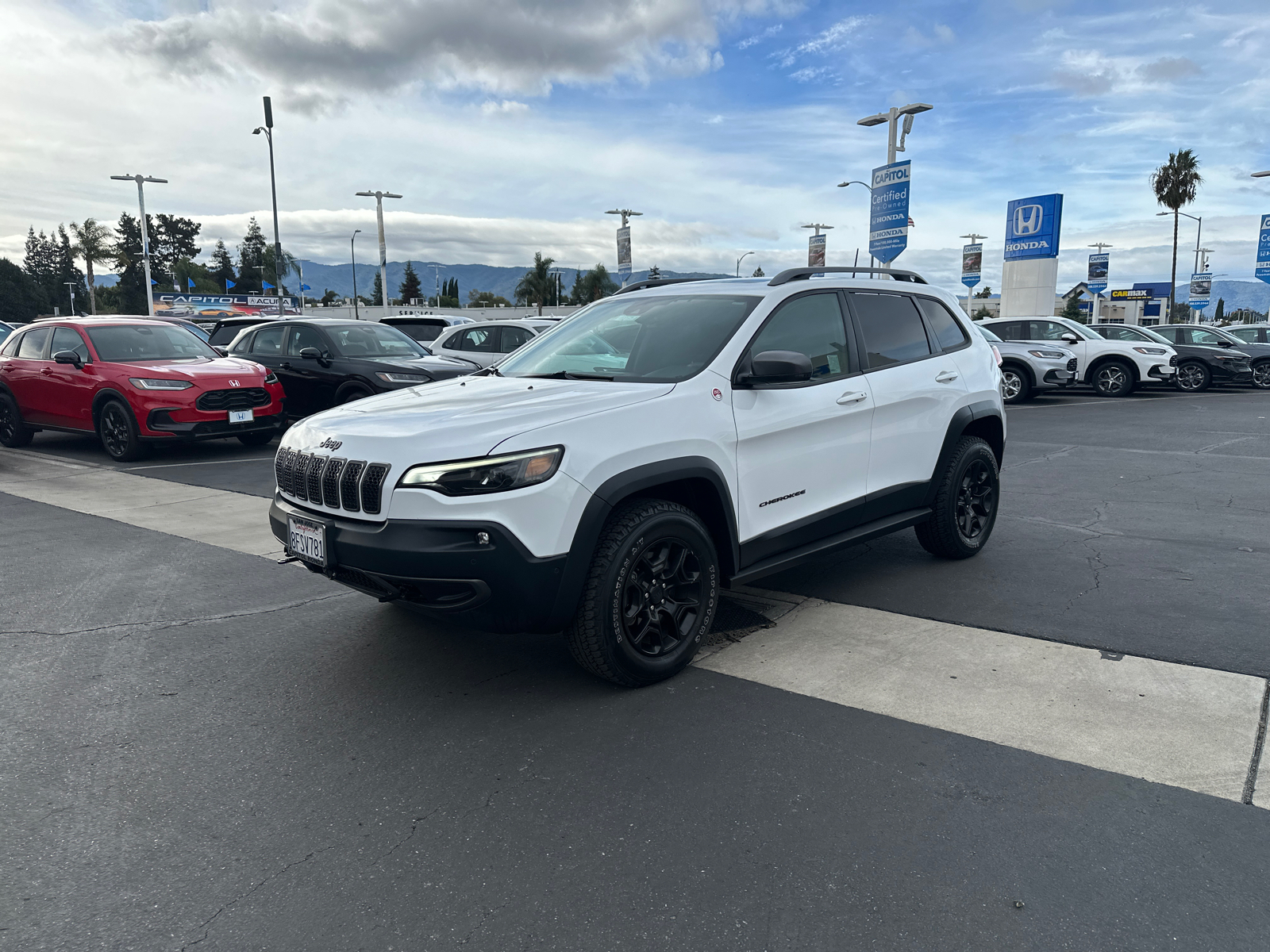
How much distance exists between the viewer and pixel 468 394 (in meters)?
4.16

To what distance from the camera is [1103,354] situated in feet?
65.3

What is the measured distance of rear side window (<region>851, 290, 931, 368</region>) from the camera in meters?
4.98

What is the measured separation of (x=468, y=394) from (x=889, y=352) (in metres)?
2.47

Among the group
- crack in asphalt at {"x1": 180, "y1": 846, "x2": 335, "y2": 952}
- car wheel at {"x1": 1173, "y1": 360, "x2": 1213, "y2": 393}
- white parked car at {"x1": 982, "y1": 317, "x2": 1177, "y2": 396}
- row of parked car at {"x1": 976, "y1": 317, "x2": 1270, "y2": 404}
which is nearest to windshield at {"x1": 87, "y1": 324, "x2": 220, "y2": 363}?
crack in asphalt at {"x1": 180, "y1": 846, "x2": 335, "y2": 952}

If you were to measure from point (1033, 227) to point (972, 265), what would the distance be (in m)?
22.1

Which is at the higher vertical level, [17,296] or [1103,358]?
[17,296]

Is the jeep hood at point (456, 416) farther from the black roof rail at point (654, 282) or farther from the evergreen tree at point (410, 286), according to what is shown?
the evergreen tree at point (410, 286)

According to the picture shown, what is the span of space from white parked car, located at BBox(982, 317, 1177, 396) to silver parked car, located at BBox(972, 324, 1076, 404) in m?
0.54

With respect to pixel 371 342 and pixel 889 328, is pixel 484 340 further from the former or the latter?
pixel 889 328

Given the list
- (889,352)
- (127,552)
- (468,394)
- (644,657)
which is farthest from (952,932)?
(127,552)

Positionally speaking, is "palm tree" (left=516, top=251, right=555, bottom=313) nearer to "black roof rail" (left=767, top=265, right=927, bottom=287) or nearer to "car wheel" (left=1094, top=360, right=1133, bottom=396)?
"car wheel" (left=1094, top=360, right=1133, bottom=396)

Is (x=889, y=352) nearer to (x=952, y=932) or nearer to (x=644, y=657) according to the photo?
(x=644, y=657)

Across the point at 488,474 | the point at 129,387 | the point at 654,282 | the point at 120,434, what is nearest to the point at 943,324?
the point at 654,282

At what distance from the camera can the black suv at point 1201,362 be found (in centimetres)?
2141
